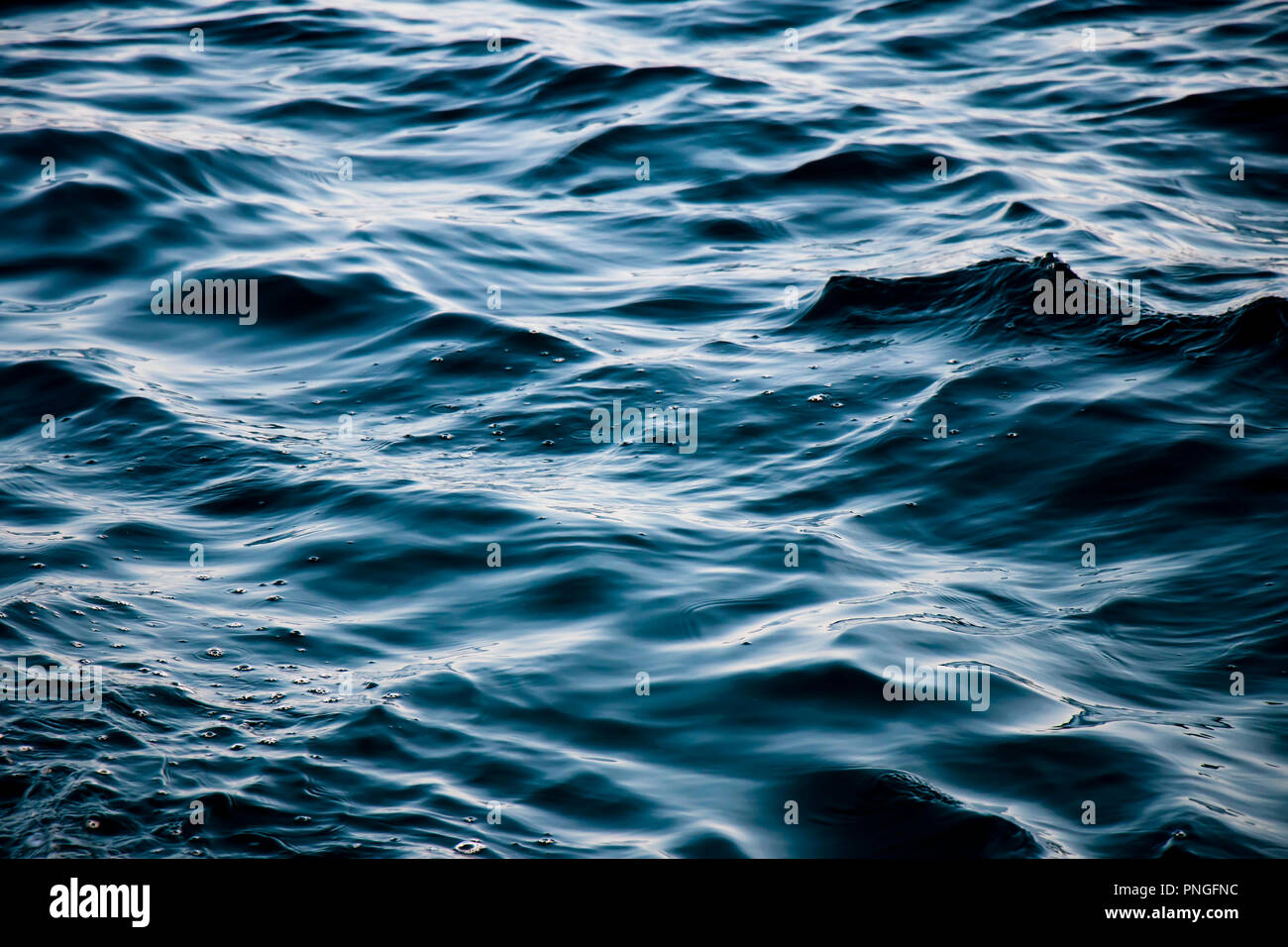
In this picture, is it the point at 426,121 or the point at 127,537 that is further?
the point at 426,121

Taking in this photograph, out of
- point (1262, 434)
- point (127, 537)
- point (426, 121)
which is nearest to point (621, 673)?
point (127, 537)

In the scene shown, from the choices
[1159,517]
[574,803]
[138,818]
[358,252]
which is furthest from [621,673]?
[358,252]

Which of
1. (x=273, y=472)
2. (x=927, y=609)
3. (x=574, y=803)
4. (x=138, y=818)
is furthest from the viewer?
(x=273, y=472)

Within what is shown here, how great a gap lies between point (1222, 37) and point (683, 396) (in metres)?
8.70

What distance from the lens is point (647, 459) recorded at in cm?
687

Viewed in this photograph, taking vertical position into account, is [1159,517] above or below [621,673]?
A: above

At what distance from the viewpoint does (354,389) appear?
7.57m

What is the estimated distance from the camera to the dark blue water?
4.45 meters

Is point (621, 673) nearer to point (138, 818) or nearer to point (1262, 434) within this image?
point (138, 818)

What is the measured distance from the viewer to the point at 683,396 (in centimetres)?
739

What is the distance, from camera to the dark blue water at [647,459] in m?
4.45
